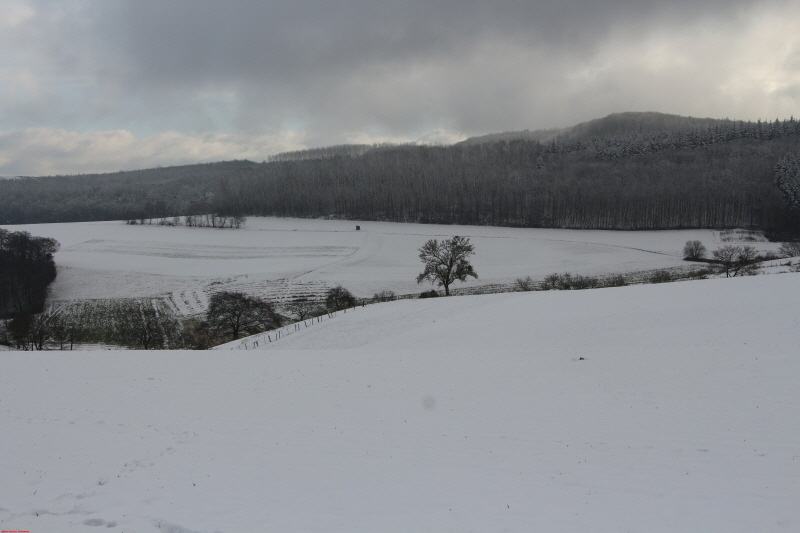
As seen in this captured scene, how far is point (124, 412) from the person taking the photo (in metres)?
11.8

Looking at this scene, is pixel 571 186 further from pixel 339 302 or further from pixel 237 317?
pixel 237 317

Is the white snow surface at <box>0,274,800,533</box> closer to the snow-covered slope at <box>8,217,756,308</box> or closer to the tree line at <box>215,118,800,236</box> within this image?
the snow-covered slope at <box>8,217,756,308</box>

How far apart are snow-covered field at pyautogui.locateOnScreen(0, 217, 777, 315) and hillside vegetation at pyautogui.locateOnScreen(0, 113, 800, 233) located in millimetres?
14165

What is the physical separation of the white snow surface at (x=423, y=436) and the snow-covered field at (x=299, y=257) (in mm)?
31418

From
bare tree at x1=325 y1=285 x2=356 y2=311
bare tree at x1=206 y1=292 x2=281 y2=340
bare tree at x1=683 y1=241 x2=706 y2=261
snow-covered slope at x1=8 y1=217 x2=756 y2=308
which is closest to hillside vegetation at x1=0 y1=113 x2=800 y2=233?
snow-covered slope at x1=8 y1=217 x2=756 y2=308

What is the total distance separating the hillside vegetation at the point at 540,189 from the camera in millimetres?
89062

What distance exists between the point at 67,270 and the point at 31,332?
31.4m

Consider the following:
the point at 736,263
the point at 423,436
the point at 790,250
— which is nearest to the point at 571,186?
the point at 790,250

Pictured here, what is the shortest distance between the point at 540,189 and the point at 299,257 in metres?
69.0

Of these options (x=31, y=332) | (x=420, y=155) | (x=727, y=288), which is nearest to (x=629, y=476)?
(x=727, y=288)

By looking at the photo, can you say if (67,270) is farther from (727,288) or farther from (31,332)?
(727,288)

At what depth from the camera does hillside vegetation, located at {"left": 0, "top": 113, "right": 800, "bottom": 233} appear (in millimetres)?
89062

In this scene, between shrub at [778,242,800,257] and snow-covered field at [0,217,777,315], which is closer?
snow-covered field at [0,217,777,315]

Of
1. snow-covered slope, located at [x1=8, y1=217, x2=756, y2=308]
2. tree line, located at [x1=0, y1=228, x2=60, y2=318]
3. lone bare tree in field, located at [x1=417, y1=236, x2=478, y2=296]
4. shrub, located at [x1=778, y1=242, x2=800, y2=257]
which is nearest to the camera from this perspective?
lone bare tree in field, located at [x1=417, y1=236, x2=478, y2=296]
